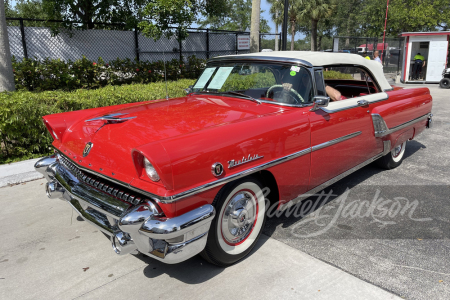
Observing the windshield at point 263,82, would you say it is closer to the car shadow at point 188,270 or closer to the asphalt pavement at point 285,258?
the asphalt pavement at point 285,258

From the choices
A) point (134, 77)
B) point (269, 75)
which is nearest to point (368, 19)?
point (134, 77)

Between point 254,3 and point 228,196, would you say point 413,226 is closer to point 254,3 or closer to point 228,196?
point 228,196

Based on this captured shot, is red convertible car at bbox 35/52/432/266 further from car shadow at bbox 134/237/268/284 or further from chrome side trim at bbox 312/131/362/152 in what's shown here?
car shadow at bbox 134/237/268/284

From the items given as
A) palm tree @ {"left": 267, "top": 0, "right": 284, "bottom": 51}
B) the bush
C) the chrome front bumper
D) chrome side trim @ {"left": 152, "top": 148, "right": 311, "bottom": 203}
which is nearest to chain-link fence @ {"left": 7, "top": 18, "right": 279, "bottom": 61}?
the bush

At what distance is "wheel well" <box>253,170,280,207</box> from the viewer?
308cm

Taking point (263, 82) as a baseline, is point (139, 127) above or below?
below

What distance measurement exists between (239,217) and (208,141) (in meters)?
0.73

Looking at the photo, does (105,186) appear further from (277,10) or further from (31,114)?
(277,10)

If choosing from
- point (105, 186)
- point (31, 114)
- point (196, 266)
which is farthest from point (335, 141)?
point (31, 114)

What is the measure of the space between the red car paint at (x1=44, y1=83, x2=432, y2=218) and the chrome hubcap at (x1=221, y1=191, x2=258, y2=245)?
0.94ft

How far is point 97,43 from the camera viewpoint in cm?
1053

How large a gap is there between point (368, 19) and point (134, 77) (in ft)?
132

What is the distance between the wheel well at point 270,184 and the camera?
10.1ft
